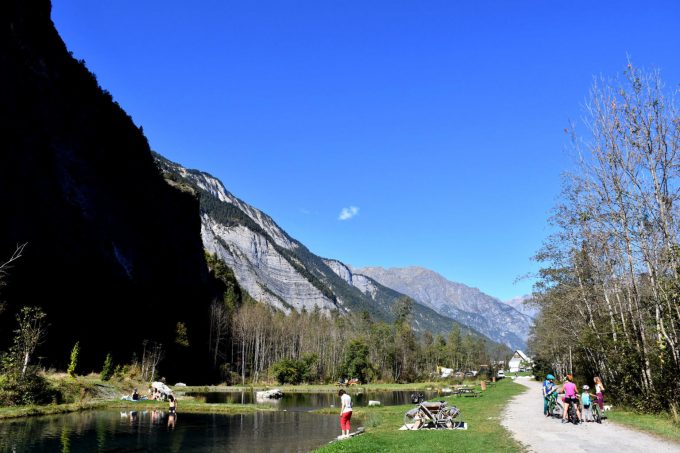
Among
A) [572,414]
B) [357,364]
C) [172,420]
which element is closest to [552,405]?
[572,414]

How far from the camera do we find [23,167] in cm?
5662

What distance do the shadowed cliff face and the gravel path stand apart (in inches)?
2105

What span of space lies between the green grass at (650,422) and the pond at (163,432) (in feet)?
49.0

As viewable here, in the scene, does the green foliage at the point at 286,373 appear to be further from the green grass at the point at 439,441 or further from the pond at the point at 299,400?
the green grass at the point at 439,441

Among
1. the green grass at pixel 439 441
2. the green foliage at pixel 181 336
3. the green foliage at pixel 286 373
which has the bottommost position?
the green grass at pixel 439 441

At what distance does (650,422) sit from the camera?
2141cm

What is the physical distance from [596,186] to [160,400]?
45.3 meters

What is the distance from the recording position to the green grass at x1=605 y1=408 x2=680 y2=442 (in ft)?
59.9

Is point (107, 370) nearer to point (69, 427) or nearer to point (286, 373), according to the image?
point (69, 427)

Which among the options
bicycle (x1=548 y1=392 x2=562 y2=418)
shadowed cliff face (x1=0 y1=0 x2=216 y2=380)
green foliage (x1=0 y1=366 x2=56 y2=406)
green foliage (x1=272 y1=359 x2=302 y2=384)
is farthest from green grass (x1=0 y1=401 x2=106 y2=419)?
green foliage (x1=272 y1=359 x2=302 y2=384)

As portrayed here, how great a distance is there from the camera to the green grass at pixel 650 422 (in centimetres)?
1827

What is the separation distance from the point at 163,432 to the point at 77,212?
48.0m

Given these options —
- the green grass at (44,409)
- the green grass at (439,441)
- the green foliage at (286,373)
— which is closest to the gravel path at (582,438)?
the green grass at (439,441)

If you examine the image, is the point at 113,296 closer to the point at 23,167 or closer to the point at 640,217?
the point at 23,167
